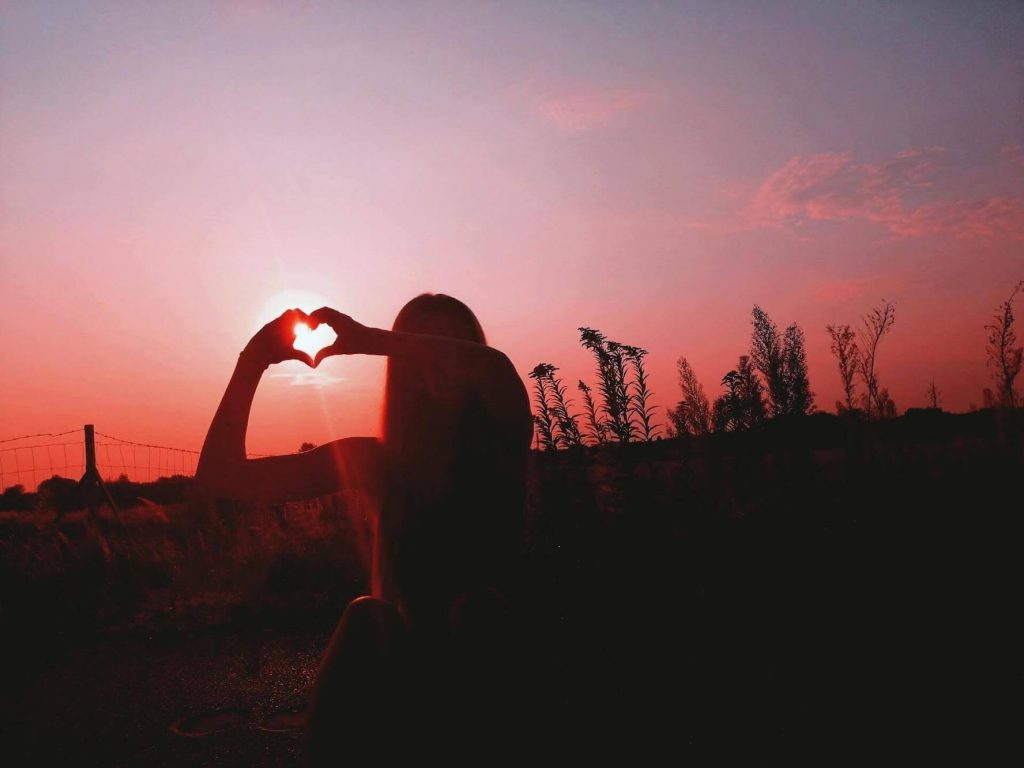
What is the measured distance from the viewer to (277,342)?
87.3 inches

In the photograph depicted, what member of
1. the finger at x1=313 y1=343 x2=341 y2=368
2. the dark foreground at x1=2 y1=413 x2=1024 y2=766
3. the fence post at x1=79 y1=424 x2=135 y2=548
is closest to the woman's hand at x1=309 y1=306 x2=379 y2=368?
the finger at x1=313 y1=343 x2=341 y2=368

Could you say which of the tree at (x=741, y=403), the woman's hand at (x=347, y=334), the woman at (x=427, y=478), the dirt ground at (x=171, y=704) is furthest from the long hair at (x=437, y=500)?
the tree at (x=741, y=403)

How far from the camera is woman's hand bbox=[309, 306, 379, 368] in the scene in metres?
2.01

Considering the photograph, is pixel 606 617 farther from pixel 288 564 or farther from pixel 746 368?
pixel 288 564

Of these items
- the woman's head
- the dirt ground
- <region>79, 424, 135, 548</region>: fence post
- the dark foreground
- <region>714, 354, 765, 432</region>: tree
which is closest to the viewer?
the woman's head

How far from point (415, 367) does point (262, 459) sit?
648 millimetres

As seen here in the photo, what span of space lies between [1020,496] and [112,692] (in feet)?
21.8

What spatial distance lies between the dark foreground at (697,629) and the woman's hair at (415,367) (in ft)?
2.51

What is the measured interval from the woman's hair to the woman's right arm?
0.45 ft

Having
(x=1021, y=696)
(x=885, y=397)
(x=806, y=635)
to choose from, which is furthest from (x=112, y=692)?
(x=885, y=397)

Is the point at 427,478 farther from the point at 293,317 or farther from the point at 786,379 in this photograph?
the point at 786,379

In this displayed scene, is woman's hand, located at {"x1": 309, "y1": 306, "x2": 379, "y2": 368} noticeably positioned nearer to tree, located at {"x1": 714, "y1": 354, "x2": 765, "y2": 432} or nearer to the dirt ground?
the dirt ground

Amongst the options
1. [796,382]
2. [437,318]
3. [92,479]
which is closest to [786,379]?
[796,382]

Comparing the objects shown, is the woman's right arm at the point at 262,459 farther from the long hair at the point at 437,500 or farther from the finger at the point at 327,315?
the long hair at the point at 437,500
